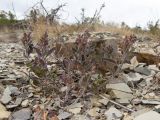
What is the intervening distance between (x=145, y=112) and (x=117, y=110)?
1.02 feet

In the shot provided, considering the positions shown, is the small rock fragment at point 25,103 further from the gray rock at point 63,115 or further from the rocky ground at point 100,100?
the gray rock at point 63,115

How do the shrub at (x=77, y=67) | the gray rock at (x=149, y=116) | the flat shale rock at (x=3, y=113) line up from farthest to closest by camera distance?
the shrub at (x=77, y=67) → the flat shale rock at (x=3, y=113) → the gray rock at (x=149, y=116)

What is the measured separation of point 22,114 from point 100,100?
96 centimetres

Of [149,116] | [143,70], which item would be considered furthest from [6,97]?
[143,70]

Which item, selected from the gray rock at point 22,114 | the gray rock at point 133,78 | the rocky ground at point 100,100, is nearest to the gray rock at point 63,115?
the rocky ground at point 100,100

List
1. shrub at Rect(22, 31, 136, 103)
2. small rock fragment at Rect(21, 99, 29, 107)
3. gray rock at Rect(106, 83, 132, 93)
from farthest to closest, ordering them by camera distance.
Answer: gray rock at Rect(106, 83, 132, 93)
shrub at Rect(22, 31, 136, 103)
small rock fragment at Rect(21, 99, 29, 107)

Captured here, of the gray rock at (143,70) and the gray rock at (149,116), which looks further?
the gray rock at (143,70)

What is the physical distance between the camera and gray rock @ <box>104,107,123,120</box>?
402 centimetres

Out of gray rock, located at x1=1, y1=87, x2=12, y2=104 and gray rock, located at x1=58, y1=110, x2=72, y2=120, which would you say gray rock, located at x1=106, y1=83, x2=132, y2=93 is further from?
gray rock, located at x1=1, y1=87, x2=12, y2=104

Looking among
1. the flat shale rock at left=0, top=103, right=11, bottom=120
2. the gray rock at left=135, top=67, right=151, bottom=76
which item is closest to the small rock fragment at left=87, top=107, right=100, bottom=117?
the flat shale rock at left=0, top=103, right=11, bottom=120

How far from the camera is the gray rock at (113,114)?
402 cm

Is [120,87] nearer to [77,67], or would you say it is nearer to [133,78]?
[133,78]

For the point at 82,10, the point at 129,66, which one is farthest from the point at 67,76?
the point at 82,10

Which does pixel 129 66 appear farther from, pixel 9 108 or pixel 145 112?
pixel 9 108
